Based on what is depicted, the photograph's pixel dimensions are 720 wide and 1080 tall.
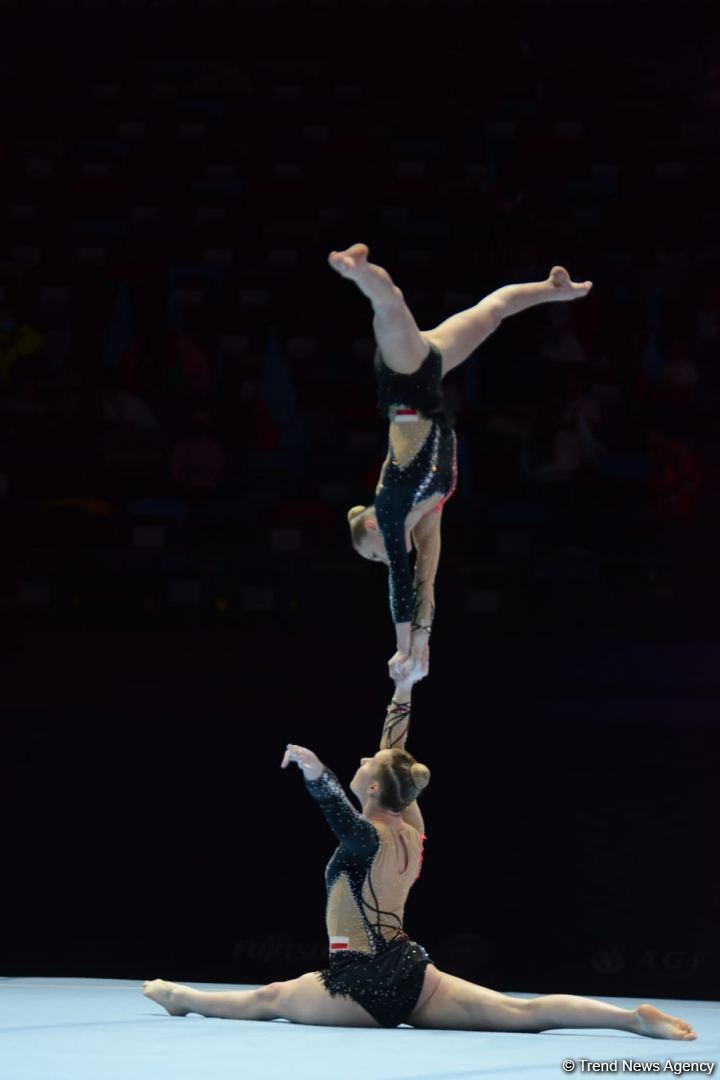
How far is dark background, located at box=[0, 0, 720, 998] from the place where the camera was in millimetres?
6562

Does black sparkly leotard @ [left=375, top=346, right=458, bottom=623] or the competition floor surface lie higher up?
black sparkly leotard @ [left=375, top=346, right=458, bottom=623]

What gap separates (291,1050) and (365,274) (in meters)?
1.87

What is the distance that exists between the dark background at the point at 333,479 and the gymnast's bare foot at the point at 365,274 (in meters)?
3.09

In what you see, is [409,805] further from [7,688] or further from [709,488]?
[709,488]

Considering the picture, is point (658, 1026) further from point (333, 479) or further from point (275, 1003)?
point (333, 479)

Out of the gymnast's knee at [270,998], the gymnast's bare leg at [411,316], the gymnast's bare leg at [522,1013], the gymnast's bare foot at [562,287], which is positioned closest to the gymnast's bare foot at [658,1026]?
the gymnast's bare leg at [522,1013]

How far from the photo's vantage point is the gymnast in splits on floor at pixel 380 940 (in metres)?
4.30

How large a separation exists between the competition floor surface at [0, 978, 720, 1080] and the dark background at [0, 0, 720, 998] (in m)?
1.73

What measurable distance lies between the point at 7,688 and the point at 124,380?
6.75ft

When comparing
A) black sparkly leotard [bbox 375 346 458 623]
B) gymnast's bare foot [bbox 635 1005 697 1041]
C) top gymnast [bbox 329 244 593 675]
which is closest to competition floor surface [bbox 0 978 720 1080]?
gymnast's bare foot [bbox 635 1005 697 1041]

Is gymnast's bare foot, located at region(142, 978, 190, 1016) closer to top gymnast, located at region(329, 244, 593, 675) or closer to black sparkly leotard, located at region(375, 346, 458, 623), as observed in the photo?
top gymnast, located at region(329, 244, 593, 675)

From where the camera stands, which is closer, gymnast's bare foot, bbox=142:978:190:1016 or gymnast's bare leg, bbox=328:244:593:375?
gymnast's bare leg, bbox=328:244:593:375

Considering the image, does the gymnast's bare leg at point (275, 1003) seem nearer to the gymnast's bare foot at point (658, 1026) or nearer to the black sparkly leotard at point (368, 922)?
the black sparkly leotard at point (368, 922)

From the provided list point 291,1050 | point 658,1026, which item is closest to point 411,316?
point 291,1050
